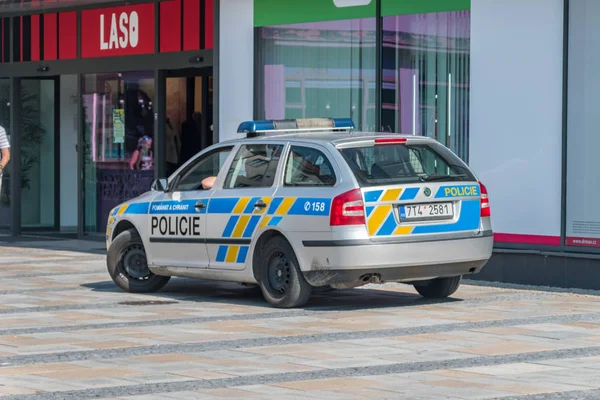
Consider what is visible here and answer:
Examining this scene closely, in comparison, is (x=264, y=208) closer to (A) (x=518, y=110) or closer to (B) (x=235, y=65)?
(A) (x=518, y=110)

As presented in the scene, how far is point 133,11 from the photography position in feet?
67.0

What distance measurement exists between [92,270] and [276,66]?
12.1 feet

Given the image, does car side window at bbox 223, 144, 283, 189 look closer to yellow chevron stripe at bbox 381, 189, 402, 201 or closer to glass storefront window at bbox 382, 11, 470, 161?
yellow chevron stripe at bbox 381, 189, 402, 201

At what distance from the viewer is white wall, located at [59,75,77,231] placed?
891 inches

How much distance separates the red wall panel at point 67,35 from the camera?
21469 millimetres

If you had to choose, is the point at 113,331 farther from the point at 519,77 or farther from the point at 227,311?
the point at 519,77

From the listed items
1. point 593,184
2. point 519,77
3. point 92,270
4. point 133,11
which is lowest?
point 92,270

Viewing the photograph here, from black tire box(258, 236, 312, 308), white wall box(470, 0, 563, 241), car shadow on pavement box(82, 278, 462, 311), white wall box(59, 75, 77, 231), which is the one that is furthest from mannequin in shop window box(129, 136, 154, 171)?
black tire box(258, 236, 312, 308)

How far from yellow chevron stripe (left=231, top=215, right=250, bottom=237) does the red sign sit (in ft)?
26.9

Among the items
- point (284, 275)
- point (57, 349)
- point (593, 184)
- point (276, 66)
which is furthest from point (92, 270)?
point (57, 349)

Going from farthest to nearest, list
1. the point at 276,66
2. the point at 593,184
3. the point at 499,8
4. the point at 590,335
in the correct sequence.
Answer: the point at 276,66 → the point at 499,8 → the point at 593,184 → the point at 590,335

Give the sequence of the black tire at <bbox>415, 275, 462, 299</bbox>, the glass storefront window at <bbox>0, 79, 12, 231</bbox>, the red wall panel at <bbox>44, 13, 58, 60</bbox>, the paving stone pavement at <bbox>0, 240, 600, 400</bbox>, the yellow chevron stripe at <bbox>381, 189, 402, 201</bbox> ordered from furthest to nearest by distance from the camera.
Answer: the glass storefront window at <bbox>0, 79, 12, 231</bbox> → the red wall panel at <bbox>44, 13, 58, 60</bbox> → the black tire at <bbox>415, 275, 462, 299</bbox> → the yellow chevron stripe at <bbox>381, 189, 402, 201</bbox> → the paving stone pavement at <bbox>0, 240, 600, 400</bbox>

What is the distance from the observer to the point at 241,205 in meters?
12.3

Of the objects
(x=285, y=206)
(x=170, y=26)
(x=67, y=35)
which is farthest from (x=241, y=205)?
(x=67, y=35)
